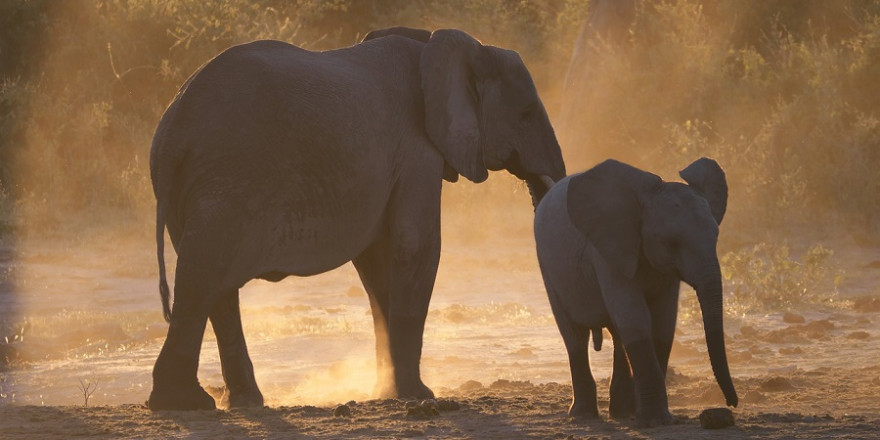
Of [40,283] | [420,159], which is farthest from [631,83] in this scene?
[420,159]

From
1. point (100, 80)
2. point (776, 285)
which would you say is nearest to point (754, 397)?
point (776, 285)

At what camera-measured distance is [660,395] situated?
6.93 meters

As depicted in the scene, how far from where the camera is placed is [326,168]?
7883 millimetres

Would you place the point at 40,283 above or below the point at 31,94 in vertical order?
below

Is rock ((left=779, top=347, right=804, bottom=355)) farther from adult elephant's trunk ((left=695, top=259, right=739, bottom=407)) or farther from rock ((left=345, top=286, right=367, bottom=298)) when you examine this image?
rock ((left=345, top=286, right=367, bottom=298))

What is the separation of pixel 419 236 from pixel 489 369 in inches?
77.4

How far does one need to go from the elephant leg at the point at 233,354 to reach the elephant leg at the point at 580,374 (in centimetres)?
165

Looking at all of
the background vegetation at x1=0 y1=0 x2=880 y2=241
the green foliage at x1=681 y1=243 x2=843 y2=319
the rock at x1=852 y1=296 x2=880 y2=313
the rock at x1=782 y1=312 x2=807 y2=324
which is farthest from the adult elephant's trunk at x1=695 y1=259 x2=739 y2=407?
the background vegetation at x1=0 y1=0 x2=880 y2=241

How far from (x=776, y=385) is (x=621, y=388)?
148 centimetres

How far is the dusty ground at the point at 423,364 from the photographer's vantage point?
23.8 feet

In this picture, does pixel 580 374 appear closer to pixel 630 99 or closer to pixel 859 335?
pixel 859 335

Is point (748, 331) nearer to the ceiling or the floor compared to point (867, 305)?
nearer to the floor

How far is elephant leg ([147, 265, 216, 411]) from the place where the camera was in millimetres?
7582

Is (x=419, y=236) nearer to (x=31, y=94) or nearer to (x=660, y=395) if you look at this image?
(x=660, y=395)
